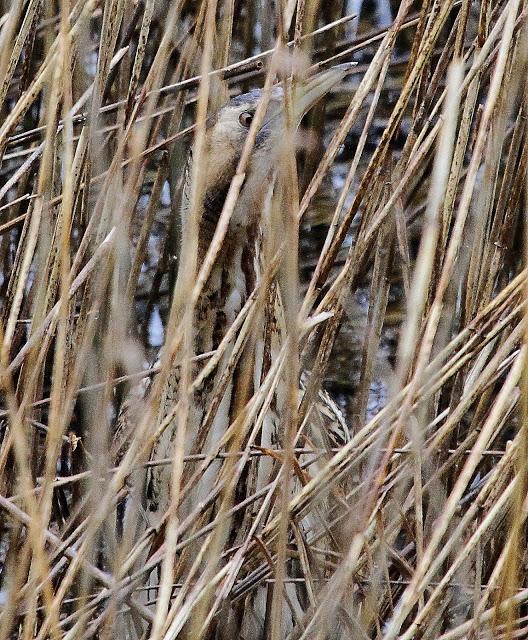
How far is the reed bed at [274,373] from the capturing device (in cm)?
98

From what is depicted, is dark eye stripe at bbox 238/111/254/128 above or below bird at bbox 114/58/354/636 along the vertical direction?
above

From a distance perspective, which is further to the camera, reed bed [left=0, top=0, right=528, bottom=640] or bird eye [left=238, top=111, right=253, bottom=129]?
bird eye [left=238, top=111, right=253, bottom=129]

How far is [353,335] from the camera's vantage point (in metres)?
2.94

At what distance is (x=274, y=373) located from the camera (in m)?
1.20

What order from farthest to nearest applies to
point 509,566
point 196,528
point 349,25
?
point 349,25 → point 196,528 → point 509,566

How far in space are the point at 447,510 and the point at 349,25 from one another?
2.01 meters

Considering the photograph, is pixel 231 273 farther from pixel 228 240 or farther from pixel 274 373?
pixel 274 373

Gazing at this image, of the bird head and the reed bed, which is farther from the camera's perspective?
the bird head

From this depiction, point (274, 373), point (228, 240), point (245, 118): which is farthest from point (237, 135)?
point (274, 373)

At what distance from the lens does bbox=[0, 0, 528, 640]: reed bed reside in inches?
38.6

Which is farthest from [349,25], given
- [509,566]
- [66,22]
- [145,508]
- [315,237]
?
[509,566]

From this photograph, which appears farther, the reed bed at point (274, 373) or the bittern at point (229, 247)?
the bittern at point (229, 247)

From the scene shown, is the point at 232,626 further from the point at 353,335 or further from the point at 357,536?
the point at 353,335

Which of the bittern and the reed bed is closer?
the reed bed
